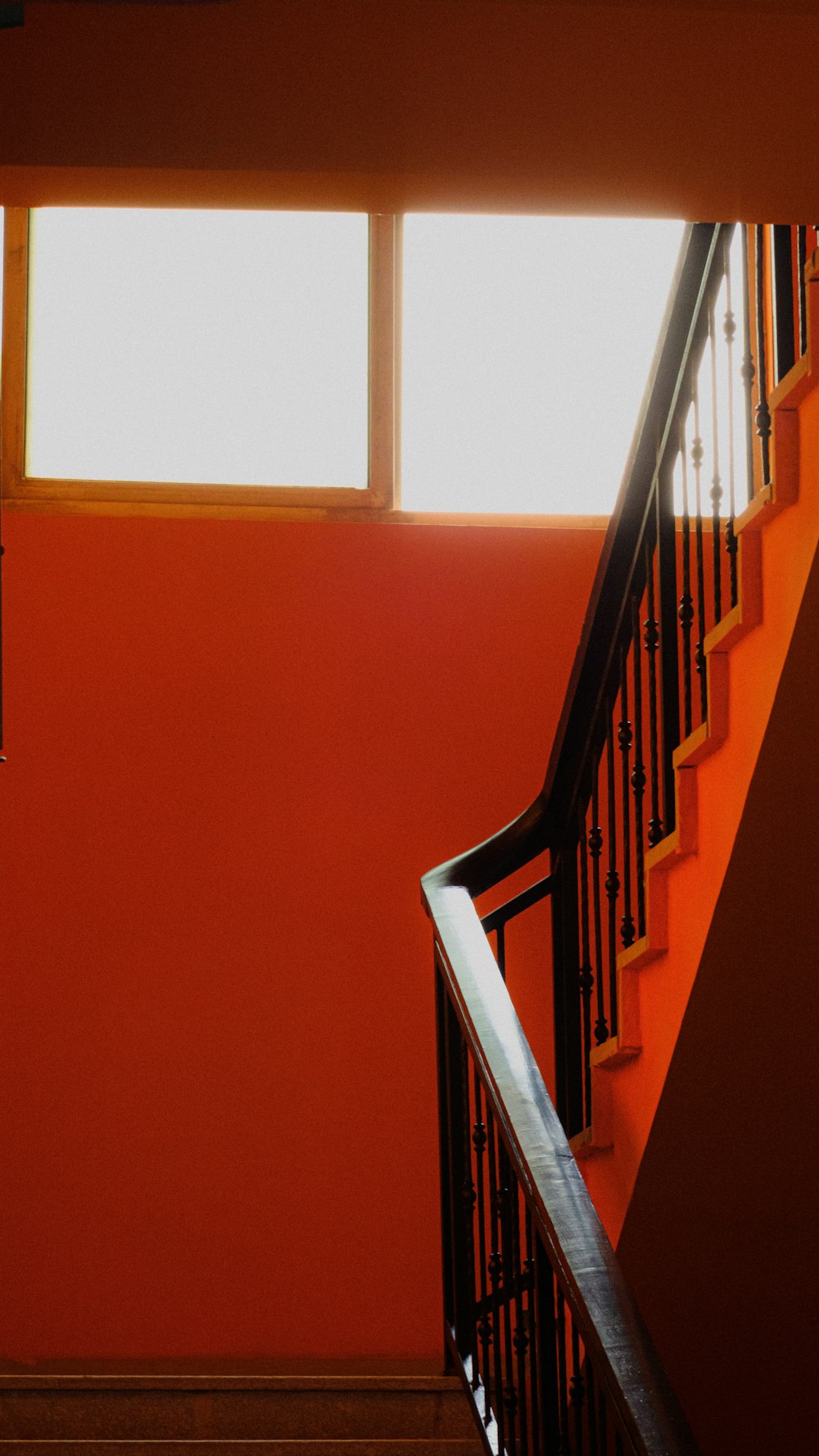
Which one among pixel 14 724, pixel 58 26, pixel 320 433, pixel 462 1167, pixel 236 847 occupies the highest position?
pixel 320 433

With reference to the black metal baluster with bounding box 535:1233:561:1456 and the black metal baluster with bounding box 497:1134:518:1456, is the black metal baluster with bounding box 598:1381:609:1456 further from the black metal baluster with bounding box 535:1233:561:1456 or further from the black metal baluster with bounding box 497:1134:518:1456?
the black metal baluster with bounding box 497:1134:518:1456

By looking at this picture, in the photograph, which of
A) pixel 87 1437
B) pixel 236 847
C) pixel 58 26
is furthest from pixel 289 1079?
pixel 58 26

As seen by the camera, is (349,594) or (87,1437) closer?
(87,1437)

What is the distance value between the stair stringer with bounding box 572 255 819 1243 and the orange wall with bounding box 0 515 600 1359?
1791mm

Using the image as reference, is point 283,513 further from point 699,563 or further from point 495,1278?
point 495,1278

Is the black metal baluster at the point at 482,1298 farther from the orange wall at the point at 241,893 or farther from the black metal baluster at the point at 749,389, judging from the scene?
the orange wall at the point at 241,893

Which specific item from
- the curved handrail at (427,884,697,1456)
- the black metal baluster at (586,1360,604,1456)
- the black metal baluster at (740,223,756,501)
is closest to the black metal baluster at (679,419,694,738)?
the black metal baluster at (740,223,756,501)

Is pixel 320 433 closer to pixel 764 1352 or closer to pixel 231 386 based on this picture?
pixel 231 386

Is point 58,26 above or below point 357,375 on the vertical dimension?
below

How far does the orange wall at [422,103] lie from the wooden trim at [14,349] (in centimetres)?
289

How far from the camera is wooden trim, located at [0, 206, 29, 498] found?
15.7 feet

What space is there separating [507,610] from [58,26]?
329 cm

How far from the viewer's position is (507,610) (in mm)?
4758

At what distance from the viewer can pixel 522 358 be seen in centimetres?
502
